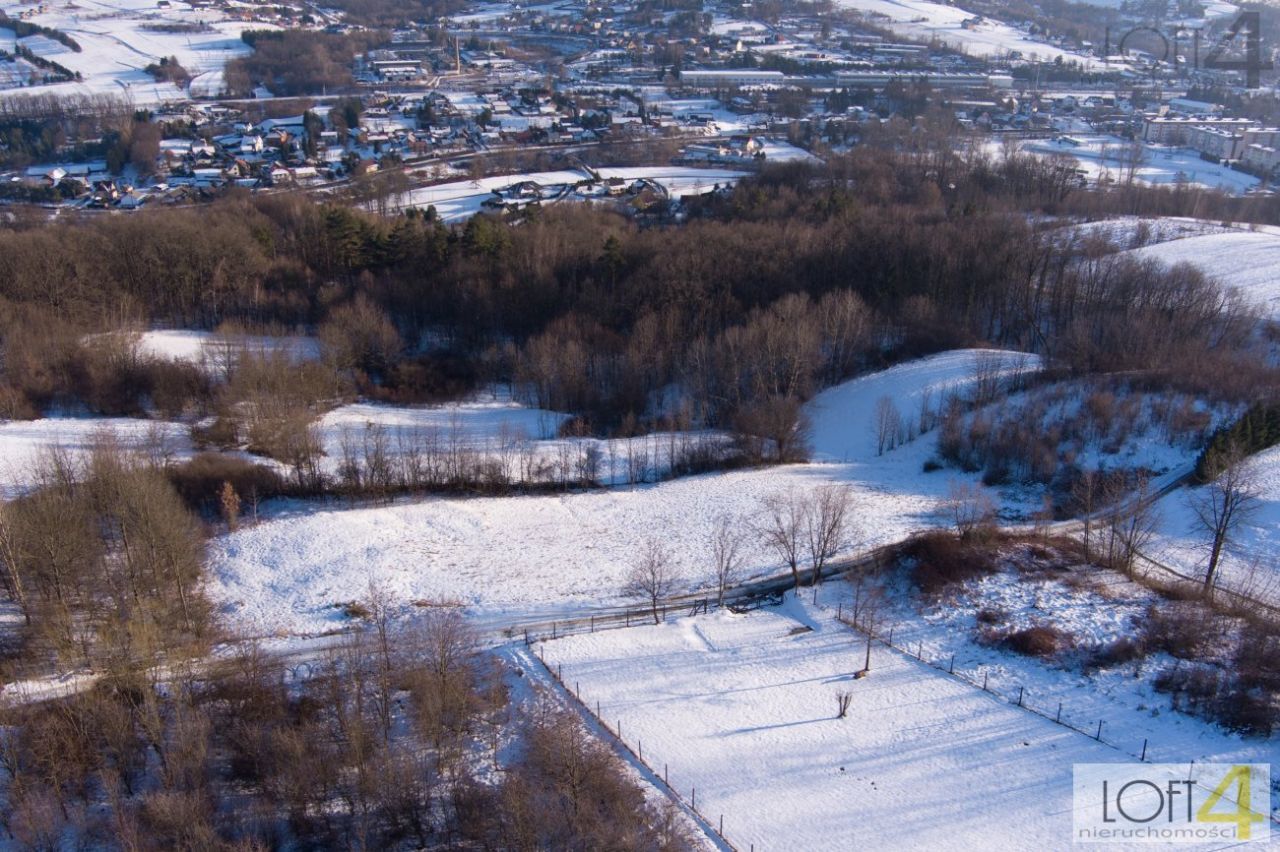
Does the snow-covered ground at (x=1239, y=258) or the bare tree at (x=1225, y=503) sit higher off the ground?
the snow-covered ground at (x=1239, y=258)

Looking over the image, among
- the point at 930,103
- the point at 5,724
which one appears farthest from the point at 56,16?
the point at 5,724

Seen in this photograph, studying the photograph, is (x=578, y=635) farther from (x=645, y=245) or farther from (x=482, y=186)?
(x=482, y=186)

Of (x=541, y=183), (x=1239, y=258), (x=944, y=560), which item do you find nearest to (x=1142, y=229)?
(x=1239, y=258)

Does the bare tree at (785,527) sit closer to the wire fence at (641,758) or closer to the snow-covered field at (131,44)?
the wire fence at (641,758)

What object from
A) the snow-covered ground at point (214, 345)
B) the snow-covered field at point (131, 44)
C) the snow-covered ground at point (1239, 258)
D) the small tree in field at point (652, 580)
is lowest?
the small tree in field at point (652, 580)

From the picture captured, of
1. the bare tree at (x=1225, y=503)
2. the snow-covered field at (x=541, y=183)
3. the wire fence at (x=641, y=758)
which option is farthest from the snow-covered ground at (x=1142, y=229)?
the wire fence at (x=641, y=758)

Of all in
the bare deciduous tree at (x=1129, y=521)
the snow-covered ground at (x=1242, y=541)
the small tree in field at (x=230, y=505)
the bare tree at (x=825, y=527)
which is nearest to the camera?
the snow-covered ground at (x=1242, y=541)

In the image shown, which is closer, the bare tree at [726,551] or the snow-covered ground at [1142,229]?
the bare tree at [726,551]

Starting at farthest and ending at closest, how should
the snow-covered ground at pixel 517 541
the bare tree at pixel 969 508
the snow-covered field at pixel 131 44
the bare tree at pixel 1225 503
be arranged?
the snow-covered field at pixel 131 44 → the bare tree at pixel 969 508 → the snow-covered ground at pixel 517 541 → the bare tree at pixel 1225 503

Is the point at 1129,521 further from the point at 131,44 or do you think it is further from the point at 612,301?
the point at 131,44
